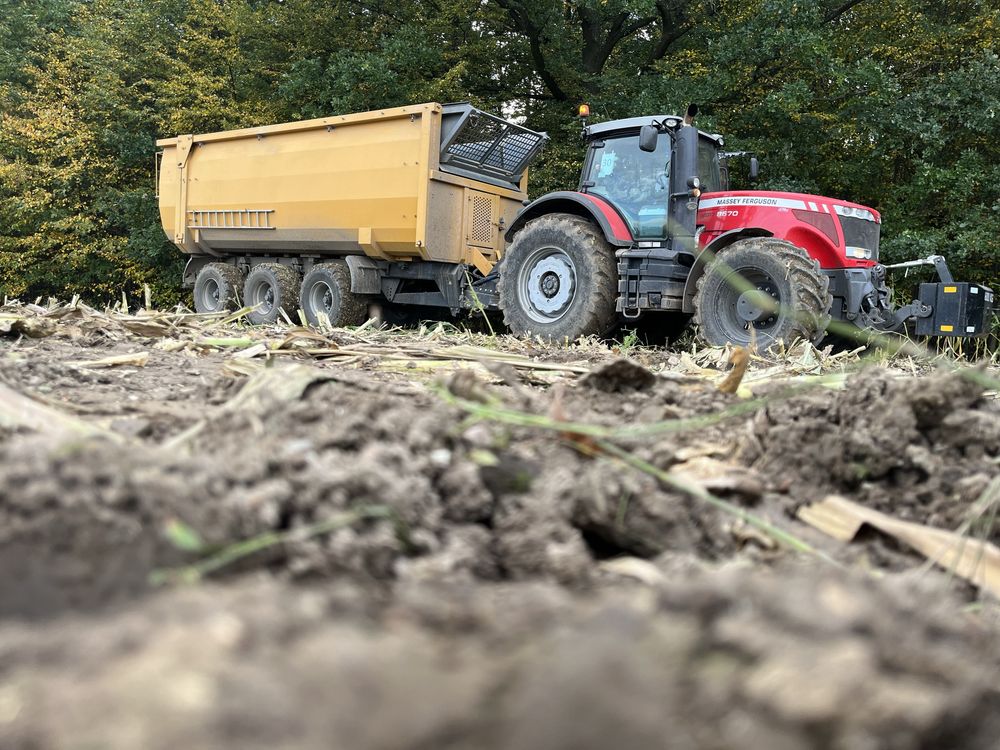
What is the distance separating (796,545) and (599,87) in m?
15.8

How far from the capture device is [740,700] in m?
0.76

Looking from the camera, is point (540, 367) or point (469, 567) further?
point (540, 367)

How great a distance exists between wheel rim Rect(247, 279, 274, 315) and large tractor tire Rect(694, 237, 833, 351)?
6.72m

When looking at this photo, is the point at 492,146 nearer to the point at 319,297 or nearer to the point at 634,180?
the point at 634,180

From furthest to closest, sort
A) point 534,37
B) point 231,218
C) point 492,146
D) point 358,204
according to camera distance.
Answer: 1. point 534,37
2. point 231,218
3. point 492,146
4. point 358,204

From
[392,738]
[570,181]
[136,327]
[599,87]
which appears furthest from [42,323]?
[599,87]

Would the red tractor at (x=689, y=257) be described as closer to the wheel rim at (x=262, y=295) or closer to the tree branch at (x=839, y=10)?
the wheel rim at (x=262, y=295)

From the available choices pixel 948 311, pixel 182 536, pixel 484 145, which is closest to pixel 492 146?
pixel 484 145

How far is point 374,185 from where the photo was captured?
10242mm

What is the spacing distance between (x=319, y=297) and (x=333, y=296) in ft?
1.79

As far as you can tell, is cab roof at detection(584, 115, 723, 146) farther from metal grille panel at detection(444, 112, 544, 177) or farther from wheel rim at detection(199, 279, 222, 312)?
wheel rim at detection(199, 279, 222, 312)

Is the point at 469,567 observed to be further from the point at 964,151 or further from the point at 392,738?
the point at 964,151

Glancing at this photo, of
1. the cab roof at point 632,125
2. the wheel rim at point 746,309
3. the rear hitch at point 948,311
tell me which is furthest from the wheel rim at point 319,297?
the rear hitch at point 948,311

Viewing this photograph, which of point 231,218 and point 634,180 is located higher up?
point 634,180
